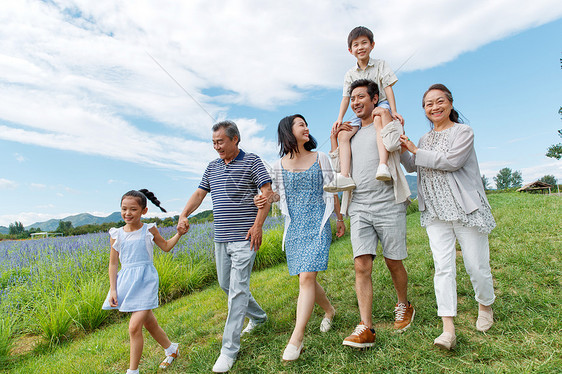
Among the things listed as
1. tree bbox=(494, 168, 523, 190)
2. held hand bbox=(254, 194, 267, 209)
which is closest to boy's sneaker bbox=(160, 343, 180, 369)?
held hand bbox=(254, 194, 267, 209)

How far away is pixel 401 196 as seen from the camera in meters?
3.04

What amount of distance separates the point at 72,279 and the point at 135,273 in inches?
157

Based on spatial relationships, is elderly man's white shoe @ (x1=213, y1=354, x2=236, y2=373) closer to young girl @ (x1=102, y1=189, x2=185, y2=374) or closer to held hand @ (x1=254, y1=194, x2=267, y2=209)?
young girl @ (x1=102, y1=189, x2=185, y2=374)

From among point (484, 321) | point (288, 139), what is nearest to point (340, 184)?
point (288, 139)

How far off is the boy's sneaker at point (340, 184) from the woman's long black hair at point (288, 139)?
0.50 meters

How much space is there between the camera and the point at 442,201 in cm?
302

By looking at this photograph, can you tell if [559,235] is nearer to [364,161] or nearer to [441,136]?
[441,136]

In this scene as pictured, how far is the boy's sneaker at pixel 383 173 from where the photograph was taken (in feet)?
9.68

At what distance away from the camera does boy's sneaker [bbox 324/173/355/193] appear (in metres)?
3.07

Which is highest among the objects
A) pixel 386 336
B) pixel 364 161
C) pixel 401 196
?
pixel 364 161

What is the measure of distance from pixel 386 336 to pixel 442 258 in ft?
2.80

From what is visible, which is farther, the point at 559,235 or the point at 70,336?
the point at 559,235

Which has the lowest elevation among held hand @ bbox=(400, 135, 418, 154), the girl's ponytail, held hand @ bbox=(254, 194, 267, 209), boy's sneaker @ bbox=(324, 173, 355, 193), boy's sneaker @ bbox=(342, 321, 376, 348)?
boy's sneaker @ bbox=(342, 321, 376, 348)

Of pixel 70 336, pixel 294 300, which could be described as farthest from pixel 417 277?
pixel 70 336
